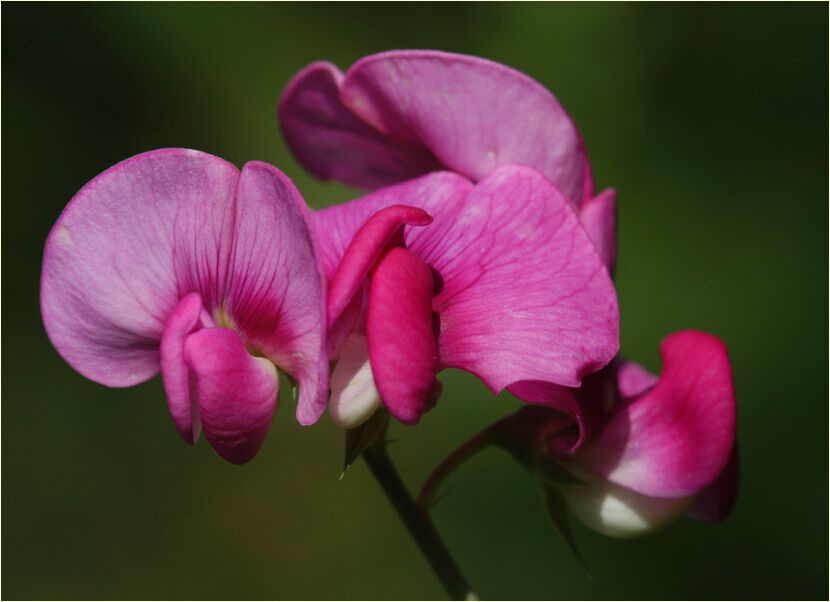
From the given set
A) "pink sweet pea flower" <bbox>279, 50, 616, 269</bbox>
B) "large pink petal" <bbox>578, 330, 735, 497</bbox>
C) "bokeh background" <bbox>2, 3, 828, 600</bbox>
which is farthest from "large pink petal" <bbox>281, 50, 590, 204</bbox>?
"bokeh background" <bbox>2, 3, 828, 600</bbox>

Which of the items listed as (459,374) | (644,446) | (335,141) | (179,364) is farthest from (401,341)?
(459,374)

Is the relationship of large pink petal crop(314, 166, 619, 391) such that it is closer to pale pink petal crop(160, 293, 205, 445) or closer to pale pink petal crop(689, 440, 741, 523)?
pale pink petal crop(160, 293, 205, 445)

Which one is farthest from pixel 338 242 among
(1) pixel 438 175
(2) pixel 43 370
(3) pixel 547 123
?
(2) pixel 43 370

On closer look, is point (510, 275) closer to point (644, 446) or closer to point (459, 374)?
point (644, 446)

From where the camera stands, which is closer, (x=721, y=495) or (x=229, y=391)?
(x=229, y=391)

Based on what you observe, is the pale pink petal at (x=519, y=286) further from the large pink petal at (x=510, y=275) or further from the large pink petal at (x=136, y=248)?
the large pink petal at (x=136, y=248)

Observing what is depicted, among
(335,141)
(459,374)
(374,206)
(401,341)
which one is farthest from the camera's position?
(459,374)
